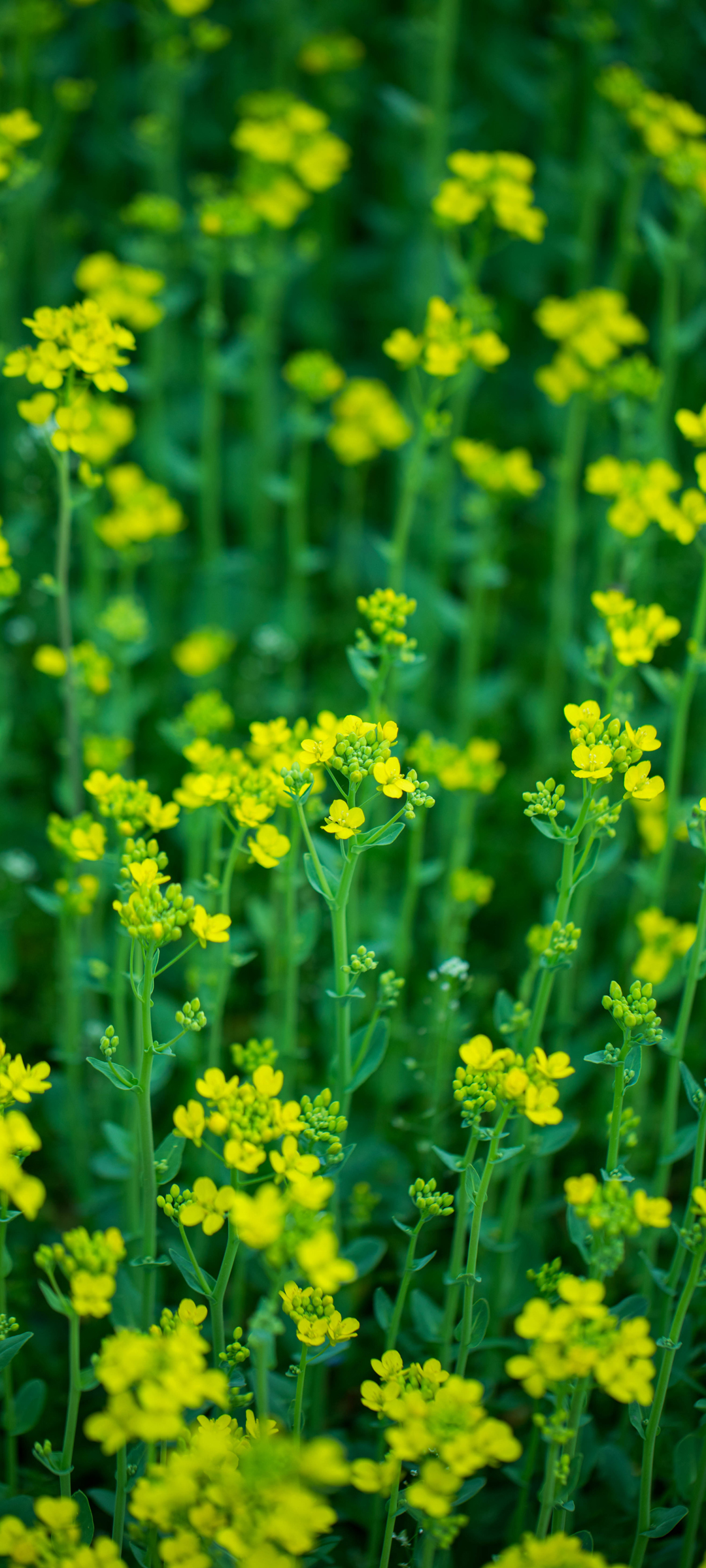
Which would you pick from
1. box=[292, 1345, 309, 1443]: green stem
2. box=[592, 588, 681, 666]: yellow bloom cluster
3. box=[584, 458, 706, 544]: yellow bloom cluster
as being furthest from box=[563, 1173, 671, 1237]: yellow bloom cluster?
box=[584, 458, 706, 544]: yellow bloom cluster

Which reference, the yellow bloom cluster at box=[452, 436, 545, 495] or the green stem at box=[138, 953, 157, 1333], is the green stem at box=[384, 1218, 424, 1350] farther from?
the yellow bloom cluster at box=[452, 436, 545, 495]

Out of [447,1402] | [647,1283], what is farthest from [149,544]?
[447,1402]

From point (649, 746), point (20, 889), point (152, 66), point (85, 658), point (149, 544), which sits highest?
point (152, 66)

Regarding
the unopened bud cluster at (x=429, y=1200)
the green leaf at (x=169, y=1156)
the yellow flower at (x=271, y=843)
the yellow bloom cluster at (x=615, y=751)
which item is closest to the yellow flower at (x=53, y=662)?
the yellow flower at (x=271, y=843)

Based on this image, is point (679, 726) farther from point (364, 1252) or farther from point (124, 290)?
point (124, 290)

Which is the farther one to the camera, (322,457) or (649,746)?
(322,457)

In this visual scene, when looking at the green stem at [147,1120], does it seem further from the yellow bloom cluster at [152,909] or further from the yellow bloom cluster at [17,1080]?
the yellow bloom cluster at [17,1080]

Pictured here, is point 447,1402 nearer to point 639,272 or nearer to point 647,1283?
point 647,1283
